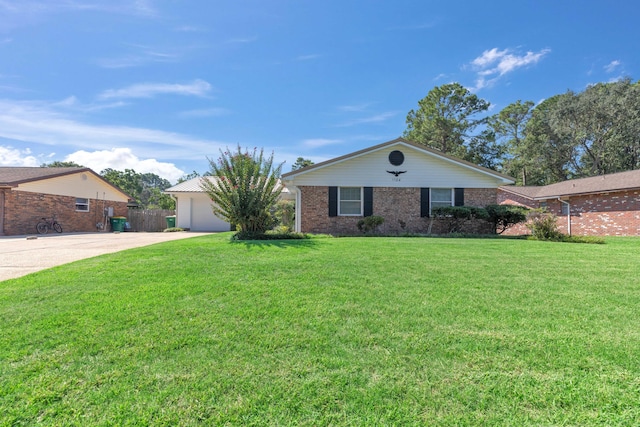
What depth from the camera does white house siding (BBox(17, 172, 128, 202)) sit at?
16.1 metres

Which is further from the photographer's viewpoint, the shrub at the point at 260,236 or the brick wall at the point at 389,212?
the brick wall at the point at 389,212

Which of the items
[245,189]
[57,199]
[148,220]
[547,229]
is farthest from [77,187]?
[547,229]

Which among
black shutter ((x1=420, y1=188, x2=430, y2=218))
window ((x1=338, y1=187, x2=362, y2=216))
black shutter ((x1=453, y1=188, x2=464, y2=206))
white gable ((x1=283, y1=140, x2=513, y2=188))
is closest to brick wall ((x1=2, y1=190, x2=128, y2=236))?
white gable ((x1=283, y1=140, x2=513, y2=188))

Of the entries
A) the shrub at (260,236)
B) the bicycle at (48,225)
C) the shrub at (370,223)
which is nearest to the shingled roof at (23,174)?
the bicycle at (48,225)

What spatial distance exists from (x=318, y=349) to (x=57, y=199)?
21.1 metres

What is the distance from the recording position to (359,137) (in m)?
21.1

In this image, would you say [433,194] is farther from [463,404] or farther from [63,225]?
[63,225]

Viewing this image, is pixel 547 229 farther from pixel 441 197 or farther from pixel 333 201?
pixel 333 201

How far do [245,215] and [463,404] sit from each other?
9.06 m

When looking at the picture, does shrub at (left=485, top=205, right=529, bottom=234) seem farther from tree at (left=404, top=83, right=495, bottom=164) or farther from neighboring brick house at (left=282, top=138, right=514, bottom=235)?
tree at (left=404, top=83, right=495, bottom=164)

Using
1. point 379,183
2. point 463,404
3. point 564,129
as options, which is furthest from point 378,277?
point 564,129

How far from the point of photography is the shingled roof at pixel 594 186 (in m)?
15.0

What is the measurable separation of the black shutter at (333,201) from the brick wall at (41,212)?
15.9 metres

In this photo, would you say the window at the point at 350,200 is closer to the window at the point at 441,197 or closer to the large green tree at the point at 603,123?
the window at the point at 441,197
